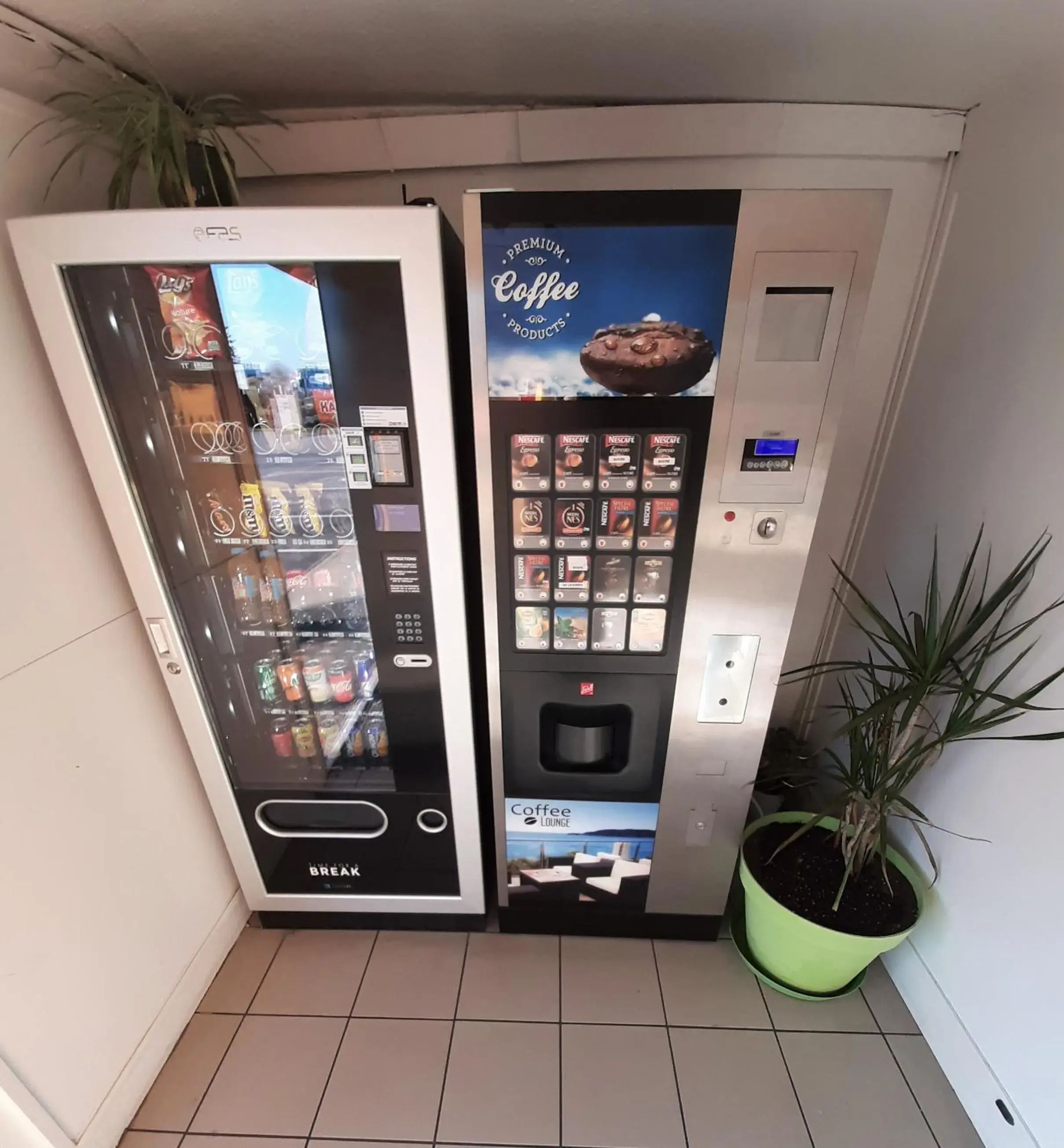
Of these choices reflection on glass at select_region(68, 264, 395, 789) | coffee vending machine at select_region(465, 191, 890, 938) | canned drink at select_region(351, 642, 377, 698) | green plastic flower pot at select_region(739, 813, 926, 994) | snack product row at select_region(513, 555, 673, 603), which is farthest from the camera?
canned drink at select_region(351, 642, 377, 698)

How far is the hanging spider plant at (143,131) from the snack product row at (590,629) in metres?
1.07

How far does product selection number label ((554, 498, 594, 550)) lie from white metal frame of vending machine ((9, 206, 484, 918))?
0.21 metres

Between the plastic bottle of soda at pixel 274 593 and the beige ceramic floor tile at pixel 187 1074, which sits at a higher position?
the plastic bottle of soda at pixel 274 593

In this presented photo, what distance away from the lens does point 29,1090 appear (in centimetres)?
109

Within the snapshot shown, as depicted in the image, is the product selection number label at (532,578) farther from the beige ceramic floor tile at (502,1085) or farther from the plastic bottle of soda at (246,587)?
the beige ceramic floor tile at (502,1085)

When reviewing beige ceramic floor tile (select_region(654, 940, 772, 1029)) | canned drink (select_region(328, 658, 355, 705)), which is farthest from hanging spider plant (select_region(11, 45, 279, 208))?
beige ceramic floor tile (select_region(654, 940, 772, 1029))

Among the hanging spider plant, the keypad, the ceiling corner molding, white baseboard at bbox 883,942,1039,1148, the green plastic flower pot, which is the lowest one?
white baseboard at bbox 883,942,1039,1148

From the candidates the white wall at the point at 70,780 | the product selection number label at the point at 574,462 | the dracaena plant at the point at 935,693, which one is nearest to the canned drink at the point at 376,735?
the white wall at the point at 70,780

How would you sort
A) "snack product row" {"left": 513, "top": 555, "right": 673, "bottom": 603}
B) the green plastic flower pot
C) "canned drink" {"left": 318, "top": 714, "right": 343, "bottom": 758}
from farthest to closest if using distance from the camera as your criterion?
"canned drink" {"left": 318, "top": 714, "right": 343, "bottom": 758} < the green plastic flower pot < "snack product row" {"left": 513, "top": 555, "right": 673, "bottom": 603}

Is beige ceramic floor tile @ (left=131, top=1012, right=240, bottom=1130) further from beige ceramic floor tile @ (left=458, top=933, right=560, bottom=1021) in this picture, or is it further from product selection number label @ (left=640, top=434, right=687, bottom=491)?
product selection number label @ (left=640, top=434, right=687, bottom=491)

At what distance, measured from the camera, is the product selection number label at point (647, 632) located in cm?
126

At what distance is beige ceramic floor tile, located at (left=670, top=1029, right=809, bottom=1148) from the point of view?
126 centimetres

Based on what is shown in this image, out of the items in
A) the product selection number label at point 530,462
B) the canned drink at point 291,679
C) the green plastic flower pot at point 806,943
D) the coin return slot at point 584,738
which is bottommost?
the green plastic flower pot at point 806,943

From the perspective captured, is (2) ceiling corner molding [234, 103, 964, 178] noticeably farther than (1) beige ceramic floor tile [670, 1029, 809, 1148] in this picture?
Yes
